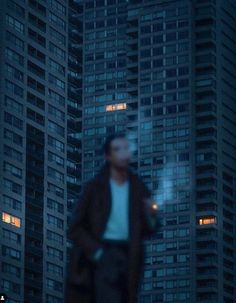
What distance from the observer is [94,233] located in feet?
40.1

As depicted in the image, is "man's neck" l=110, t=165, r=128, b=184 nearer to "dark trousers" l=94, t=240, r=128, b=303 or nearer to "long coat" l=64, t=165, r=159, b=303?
"long coat" l=64, t=165, r=159, b=303

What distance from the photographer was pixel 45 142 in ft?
623

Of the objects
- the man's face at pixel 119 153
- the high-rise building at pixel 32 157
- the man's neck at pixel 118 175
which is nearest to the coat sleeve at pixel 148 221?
the man's neck at pixel 118 175

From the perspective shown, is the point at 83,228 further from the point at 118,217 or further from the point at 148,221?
the point at 148,221

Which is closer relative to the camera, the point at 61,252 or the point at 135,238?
the point at 135,238

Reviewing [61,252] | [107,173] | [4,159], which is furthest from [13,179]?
[107,173]

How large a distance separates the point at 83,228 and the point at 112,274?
21.2 inches

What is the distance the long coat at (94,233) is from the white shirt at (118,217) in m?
0.04

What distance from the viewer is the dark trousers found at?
39.6 ft

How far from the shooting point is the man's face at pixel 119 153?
40.6 feet

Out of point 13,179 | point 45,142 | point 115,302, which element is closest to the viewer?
point 115,302

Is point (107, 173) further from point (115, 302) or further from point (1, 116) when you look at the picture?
point (1, 116)

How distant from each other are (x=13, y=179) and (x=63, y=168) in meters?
18.3

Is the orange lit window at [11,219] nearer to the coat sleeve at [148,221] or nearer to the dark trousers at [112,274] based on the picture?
the coat sleeve at [148,221]
